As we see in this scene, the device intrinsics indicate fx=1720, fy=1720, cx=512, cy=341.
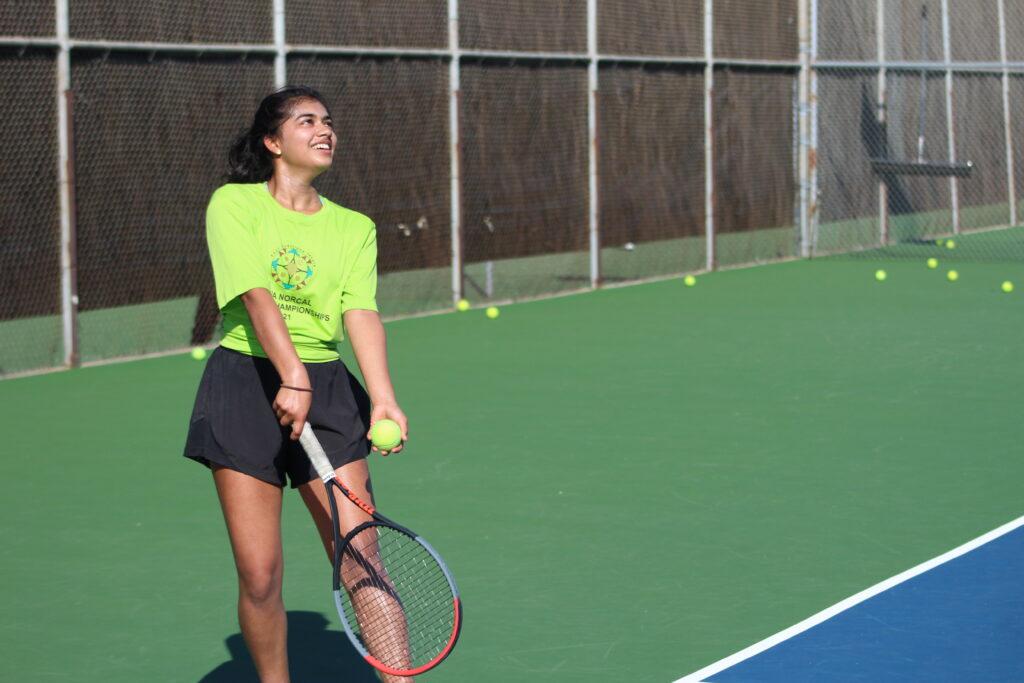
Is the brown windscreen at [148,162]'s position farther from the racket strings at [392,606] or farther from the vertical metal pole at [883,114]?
the vertical metal pole at [883,114]

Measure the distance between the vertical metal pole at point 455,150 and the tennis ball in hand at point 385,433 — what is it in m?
10.0

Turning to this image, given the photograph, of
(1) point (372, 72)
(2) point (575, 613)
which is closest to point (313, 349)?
(2) point (575, 613)

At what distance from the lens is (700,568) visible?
20.0 feet

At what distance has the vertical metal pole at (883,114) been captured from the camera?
64.3ft

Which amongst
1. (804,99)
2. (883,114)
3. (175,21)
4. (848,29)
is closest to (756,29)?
(804,99)

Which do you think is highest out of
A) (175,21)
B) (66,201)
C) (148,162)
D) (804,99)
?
(175,21)

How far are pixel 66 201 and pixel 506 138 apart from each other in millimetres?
4765

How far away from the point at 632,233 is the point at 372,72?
3.99 meters

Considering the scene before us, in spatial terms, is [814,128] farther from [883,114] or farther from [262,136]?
[262,136]

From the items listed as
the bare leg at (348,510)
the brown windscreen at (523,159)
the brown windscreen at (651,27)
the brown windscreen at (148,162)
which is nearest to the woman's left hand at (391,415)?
the bare leg at (348,510)

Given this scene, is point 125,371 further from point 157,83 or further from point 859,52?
point 859,52

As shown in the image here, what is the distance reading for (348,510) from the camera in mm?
4195

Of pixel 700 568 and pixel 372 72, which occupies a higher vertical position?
pixel 372 72

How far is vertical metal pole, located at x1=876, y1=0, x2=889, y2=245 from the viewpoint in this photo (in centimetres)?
1959
